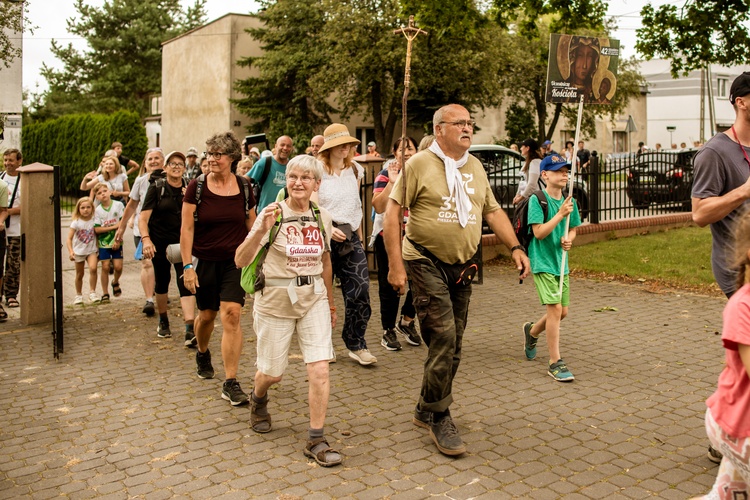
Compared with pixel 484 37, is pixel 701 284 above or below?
below

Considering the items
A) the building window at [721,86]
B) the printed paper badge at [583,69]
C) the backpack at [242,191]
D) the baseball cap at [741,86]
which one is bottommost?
the backpack at [242,191]

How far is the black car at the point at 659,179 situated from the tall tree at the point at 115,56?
4705 centimetres

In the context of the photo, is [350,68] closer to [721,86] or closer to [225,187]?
[225,187]

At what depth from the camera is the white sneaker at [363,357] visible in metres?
6.93

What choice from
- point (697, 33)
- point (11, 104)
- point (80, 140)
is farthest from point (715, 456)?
point (80, 140)

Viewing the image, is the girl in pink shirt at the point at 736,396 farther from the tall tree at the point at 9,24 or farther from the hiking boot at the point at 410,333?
the tall tree at the point at 9,24

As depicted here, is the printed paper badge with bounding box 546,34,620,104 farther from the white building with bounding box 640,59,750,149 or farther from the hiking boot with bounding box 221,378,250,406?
the white building with bounding box 640,59,750,149

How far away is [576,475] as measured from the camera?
4.53 m

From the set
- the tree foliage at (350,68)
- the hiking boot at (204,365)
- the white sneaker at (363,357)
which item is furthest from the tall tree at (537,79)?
the hiking boot at (204,365)

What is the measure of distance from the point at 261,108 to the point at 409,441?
3376 centimetres

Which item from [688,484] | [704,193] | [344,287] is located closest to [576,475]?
[688,484]

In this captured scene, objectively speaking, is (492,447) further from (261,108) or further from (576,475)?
(261,108)

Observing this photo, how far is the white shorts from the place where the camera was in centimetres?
495

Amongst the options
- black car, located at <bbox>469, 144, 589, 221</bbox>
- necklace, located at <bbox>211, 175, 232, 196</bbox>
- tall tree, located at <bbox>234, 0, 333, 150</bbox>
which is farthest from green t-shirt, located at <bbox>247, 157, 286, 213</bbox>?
tall tree, located at <bbox>234, 0, 333, 150</bbox>
